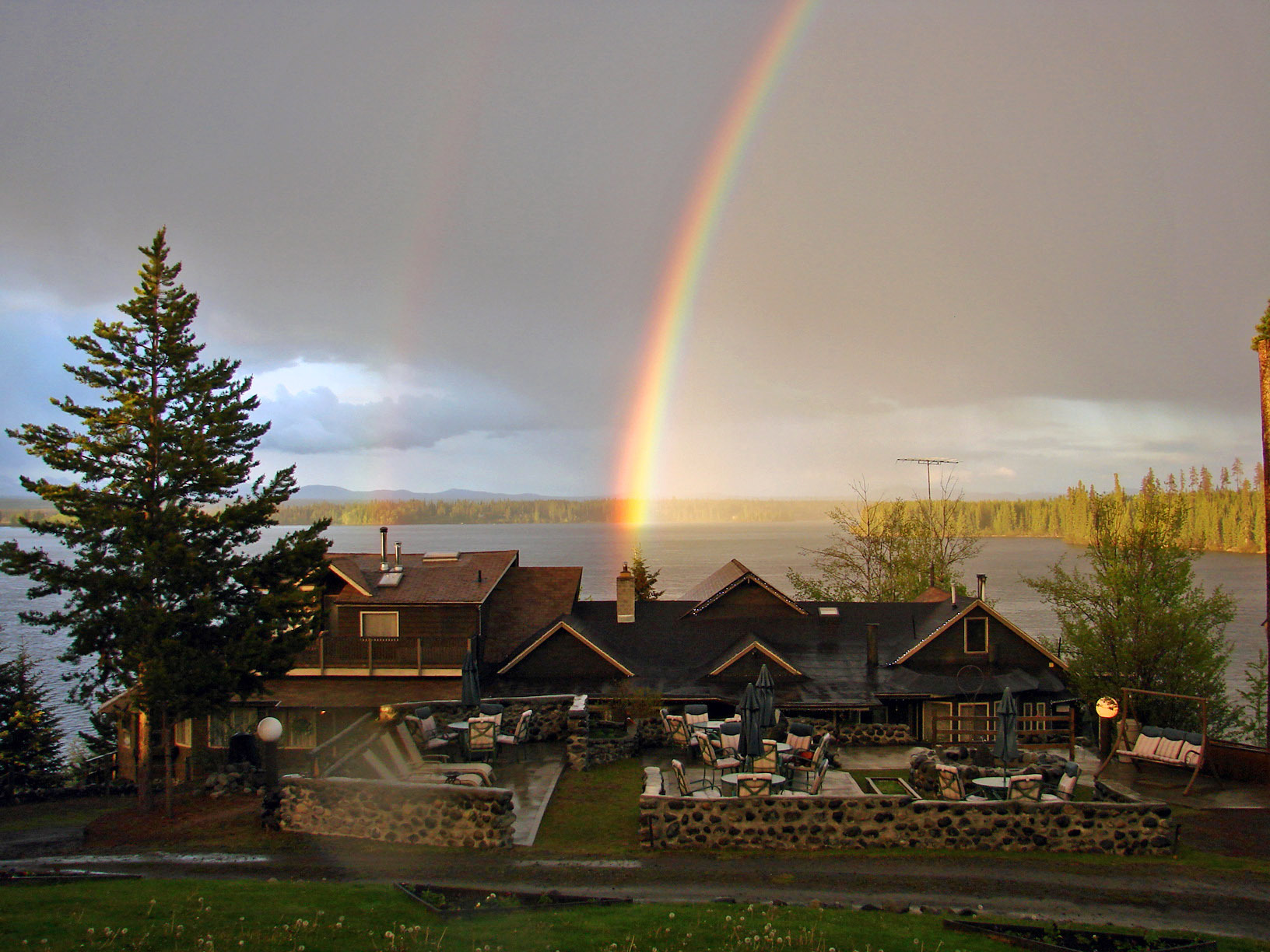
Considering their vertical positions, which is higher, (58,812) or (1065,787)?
(1065,787)

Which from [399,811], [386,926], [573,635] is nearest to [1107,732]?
[573,635]

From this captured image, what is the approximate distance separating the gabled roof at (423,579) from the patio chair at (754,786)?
1517cm

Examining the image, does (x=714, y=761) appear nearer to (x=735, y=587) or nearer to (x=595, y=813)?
(x=595, y=813)

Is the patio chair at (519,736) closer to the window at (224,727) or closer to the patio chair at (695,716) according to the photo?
the patio chair at (695,716)

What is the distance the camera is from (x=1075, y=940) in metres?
10.0

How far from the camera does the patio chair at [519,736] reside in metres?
19.8

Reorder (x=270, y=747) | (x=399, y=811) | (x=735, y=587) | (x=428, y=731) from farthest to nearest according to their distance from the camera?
(x=735, y=587) → (x=428, y=731) → (x=270, y=747) → (x=399, y=811)

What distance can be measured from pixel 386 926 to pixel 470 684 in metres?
10.7

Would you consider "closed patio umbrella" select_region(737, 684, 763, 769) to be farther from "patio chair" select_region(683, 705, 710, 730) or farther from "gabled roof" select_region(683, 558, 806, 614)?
"gabled roof" select_region(683, 558, 806, 614)

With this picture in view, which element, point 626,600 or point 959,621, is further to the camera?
point 626,600

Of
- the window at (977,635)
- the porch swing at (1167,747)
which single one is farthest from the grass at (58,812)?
the window at (977,635)

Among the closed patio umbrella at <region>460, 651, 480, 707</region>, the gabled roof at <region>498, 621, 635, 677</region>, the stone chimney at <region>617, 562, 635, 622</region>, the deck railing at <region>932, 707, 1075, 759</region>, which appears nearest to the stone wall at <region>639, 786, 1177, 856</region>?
the deck railing at <region>932, 707, 1075, 759</region>

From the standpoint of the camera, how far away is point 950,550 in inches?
2511

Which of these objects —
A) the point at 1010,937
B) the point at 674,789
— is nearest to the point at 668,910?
the point at 1010,937
